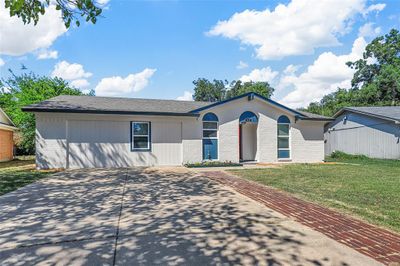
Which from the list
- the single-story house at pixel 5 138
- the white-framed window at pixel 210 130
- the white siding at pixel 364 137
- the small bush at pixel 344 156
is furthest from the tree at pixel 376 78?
the single-story house at pixel 5 138

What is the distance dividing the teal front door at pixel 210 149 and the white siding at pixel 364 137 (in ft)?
43.3

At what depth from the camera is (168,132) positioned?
14508 millimetres

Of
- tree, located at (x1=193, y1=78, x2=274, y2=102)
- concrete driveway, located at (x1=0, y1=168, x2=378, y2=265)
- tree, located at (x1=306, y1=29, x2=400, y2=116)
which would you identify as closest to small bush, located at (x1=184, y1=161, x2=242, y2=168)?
concrete driveway, located at (x1=0, y1=168, x2=378, y2=265)

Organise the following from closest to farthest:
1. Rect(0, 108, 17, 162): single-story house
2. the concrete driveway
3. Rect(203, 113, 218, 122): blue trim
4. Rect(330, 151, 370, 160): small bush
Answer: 1. the concrete driveway
2. Rect(203, 113, 218, 122): blue trim
3. Rect(0, 108, 17, 162): single-story house
4. Rect(330, 151, 370, 160): small bush

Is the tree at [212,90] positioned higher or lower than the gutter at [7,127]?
higher

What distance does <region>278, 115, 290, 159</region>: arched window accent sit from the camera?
54.6 ft

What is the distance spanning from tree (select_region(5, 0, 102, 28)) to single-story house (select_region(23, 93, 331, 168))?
8940 millimetres

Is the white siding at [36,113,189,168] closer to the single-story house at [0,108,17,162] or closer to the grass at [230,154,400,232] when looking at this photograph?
the grass at [230,154,400,232]

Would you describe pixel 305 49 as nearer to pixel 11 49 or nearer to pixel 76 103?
pixel 76 103

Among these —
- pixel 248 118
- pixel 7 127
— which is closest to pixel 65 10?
pixel 248 118

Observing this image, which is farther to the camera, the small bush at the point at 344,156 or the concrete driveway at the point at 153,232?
the small bush at the point at 344,156

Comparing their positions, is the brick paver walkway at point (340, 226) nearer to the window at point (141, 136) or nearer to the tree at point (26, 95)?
the window at point (141, 136)

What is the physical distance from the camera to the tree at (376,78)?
119 ft

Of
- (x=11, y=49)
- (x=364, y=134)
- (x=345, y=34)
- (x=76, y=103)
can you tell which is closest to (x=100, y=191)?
(x=76, y=103)
